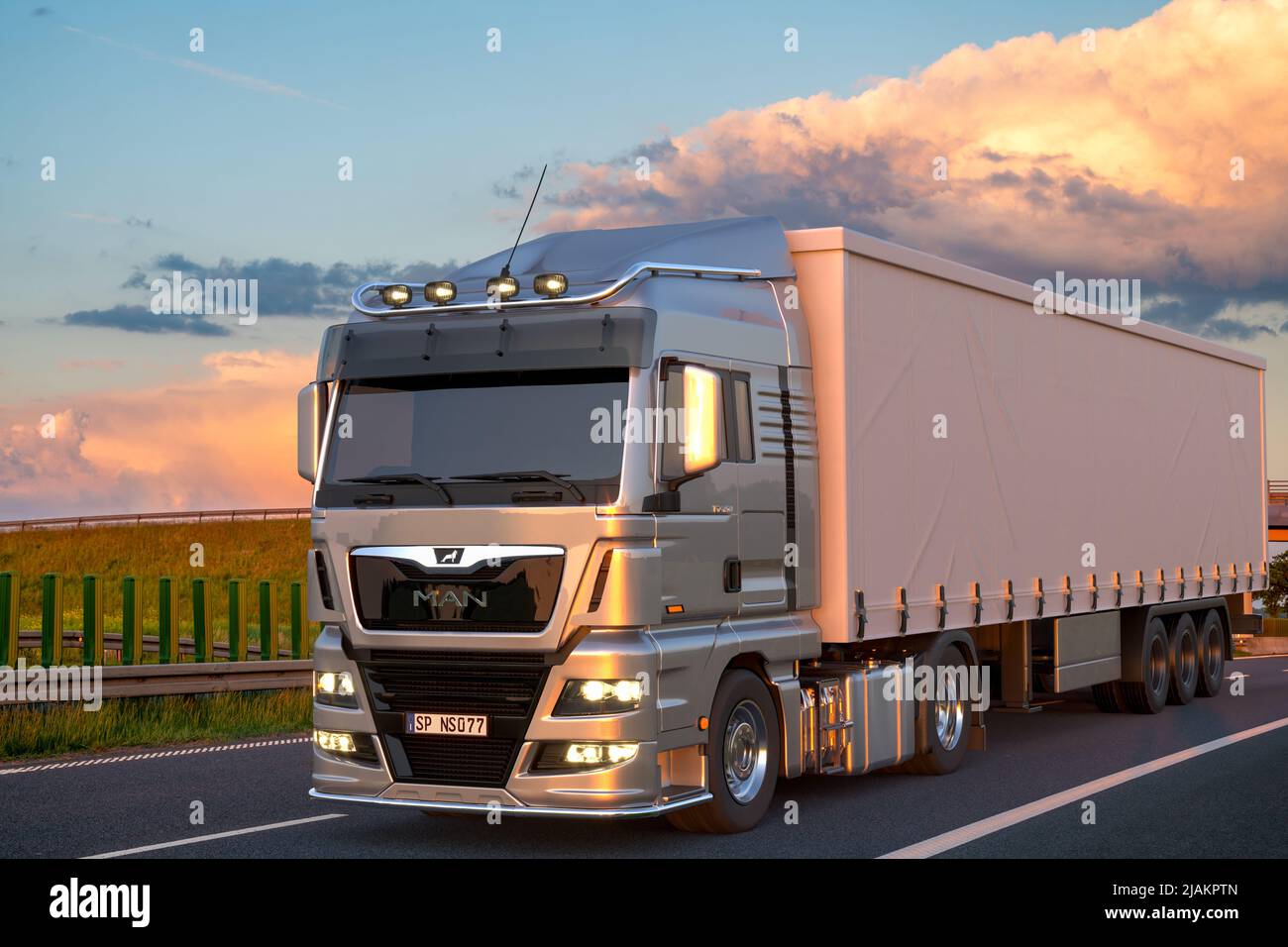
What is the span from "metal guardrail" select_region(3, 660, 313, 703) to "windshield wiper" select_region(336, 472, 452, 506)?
6717 millimetres

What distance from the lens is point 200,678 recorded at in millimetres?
15867

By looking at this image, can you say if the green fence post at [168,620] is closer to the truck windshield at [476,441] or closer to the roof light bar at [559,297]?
the roof light bar at [559,297]

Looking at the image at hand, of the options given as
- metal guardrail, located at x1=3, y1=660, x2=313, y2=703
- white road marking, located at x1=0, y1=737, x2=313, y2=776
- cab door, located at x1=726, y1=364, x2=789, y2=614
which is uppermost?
cab door, located at x1=726, y1=364, x2=789, y2=614

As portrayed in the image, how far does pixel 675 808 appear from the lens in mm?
8805

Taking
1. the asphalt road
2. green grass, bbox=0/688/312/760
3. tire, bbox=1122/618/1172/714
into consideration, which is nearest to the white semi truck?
the asphalt road

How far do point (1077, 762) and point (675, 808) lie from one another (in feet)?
17.2

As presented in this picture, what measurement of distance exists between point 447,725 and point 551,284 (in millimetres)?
2527

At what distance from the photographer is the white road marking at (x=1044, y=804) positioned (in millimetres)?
8812

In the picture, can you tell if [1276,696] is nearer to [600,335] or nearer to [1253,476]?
[1253,476]

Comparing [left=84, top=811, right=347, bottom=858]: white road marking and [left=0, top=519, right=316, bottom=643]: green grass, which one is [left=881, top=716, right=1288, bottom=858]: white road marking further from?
[left=0, top=519, right=316, bottom=643]: green grass

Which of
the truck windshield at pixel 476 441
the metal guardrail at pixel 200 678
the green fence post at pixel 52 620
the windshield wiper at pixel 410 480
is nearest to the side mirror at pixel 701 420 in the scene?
the truck windshield at pixel 476 441

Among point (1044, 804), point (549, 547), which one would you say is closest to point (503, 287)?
point (549, 547)

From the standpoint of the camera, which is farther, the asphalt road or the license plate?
the asphalt road

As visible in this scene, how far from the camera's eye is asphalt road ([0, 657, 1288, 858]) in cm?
894
